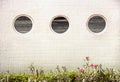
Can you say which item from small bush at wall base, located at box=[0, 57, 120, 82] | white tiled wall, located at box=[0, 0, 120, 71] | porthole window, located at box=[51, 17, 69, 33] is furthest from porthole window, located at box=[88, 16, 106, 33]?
small bush at wall base, located at box=[0, 57, 120, 82]

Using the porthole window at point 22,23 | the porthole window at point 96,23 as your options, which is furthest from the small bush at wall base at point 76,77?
the porthole window at point 96,23

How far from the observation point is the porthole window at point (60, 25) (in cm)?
1644

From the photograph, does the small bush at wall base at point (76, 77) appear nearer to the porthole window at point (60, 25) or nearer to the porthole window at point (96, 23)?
the porthole window at point (60, 25)

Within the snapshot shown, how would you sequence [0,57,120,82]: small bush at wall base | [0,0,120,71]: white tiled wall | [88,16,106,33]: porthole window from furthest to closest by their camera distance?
1. [88,16,106,33]: porthole window
2. [0,0,120,71]: white tiled wall
3. [0,57,120,82]: small bush at wall base

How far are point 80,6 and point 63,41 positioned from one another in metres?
1.33

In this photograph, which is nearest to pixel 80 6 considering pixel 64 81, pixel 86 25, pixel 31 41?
pixel 86 25

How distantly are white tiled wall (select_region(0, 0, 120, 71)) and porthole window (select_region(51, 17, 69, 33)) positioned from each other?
0.13 metres

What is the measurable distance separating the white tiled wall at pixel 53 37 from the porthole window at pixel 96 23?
0.17m

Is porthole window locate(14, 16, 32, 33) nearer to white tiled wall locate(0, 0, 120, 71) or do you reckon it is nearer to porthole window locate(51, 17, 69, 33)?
white tiled wall locate(0, 0, 120, 71)

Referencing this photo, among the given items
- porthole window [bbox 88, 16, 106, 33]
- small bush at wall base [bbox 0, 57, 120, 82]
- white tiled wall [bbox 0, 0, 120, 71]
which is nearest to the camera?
small bush at wall base [bbox 0, 57, 120, 82]

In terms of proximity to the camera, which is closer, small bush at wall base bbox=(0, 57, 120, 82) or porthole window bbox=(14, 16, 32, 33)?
small bush at wall base bbox=(0, 57, 120, 82)

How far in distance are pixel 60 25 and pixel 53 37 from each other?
48cm

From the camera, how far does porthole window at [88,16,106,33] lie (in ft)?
54.1

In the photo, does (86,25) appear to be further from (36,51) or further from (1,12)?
(1,12)
